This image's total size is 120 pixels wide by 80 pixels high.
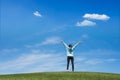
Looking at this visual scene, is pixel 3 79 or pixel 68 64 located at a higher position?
pixel 68 64

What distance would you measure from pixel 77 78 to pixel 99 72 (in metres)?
7.46

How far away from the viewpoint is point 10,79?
3081 cm

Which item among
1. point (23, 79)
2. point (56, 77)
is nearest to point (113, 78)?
point (56, 77)

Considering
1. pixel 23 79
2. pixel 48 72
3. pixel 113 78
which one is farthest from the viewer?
pixel 48 72

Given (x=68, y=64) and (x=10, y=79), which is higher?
(x=68, y=64)

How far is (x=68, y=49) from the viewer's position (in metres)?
37.7

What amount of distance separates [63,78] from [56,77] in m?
0.88

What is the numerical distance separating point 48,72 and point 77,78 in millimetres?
6206

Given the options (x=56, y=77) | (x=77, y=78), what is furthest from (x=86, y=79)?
(x=56, y=77)

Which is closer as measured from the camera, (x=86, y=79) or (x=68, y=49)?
(x=86, y=79)

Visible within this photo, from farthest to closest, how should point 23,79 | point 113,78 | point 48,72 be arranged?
point 48,72, point 113,78, point 23,79

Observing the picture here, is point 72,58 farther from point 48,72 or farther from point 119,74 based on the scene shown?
point 119,74

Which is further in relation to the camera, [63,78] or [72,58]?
[72,58]

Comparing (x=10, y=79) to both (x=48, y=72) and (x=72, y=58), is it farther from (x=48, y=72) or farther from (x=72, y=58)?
(x=72, y=58)
